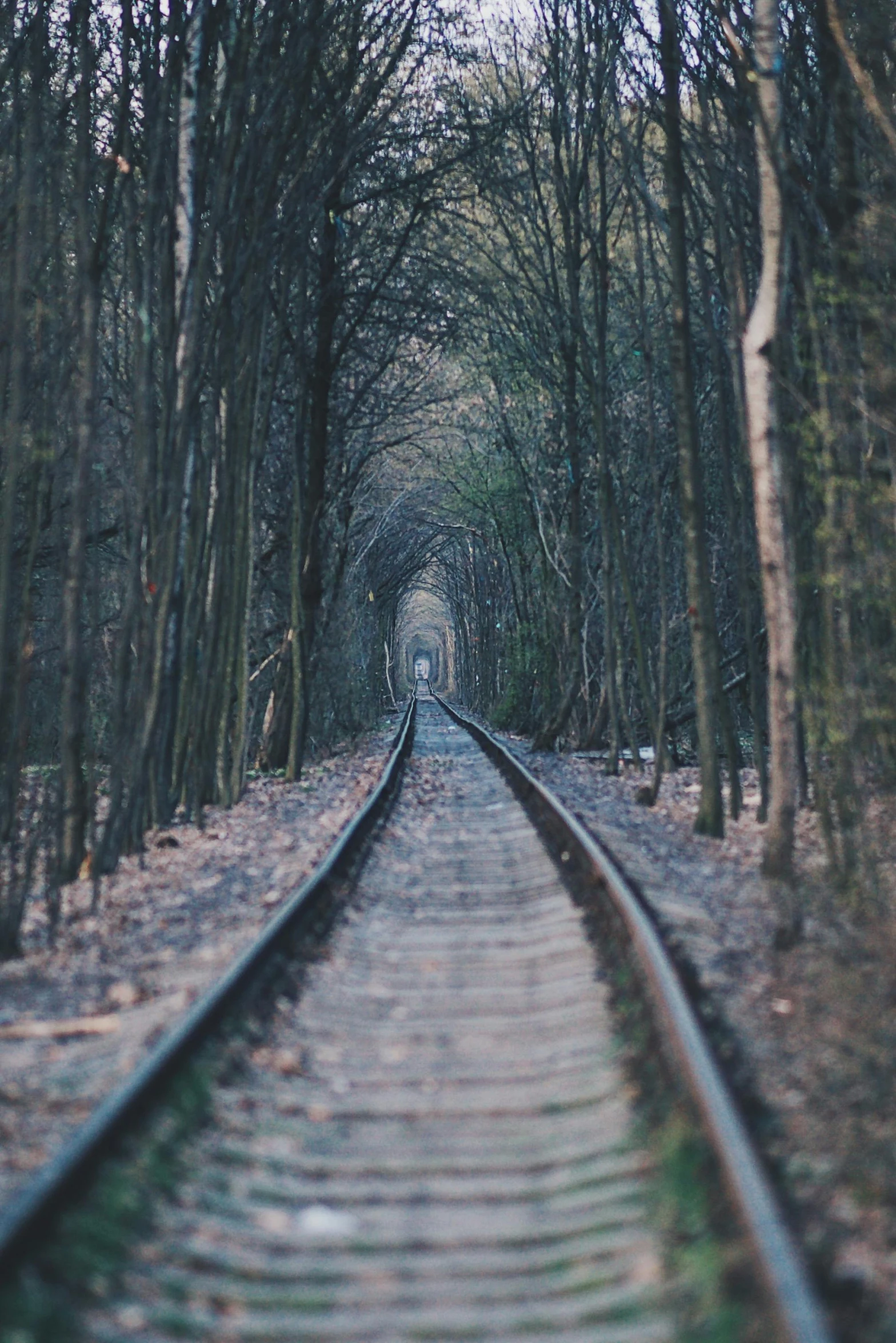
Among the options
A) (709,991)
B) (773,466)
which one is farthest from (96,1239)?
(773,466)

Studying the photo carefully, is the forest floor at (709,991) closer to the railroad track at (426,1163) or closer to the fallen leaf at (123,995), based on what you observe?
the fallen leaf at (123,995)

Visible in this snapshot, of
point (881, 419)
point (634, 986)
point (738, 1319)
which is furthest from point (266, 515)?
point (738, 1319)

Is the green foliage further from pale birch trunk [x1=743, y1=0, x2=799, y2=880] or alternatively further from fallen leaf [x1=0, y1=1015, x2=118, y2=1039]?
pale birch trunk [x1=743, y1=0, x2=799, y2=880]

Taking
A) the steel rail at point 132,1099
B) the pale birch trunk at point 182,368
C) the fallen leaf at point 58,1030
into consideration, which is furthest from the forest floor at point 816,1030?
the pale birch trunk at point 182,368

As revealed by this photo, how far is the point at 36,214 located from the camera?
43.8ft

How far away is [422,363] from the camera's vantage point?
24516 millimetres

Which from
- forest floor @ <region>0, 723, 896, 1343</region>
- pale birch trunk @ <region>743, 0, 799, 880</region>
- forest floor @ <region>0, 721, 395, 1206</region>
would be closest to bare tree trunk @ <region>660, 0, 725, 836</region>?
forest floor @ <region>0, 723, 896, 1343</region>

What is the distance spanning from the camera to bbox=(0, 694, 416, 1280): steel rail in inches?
118

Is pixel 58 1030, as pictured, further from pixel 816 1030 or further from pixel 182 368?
pixel 182 368

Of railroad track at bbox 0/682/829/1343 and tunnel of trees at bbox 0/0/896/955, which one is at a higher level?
tunnel of trees at bbox 0/0/896/955

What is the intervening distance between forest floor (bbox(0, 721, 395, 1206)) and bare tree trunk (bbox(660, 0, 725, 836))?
316 cm

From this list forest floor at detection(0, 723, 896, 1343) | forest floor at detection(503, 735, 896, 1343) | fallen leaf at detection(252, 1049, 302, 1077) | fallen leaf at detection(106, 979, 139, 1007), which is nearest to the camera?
forest floor at detection(503, 735, 896, 1343)

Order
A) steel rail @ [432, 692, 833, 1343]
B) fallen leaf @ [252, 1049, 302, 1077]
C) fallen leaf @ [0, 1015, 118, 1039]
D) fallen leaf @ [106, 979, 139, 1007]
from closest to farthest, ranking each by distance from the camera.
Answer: steel rail @ [432, 692, 833, 1343], fallen leaf @ [252, 1049, 302, 1077], fallen leaf @ [0, 1015, 118, 1039], fallen leaf @ [106, 979, 139, 1007]

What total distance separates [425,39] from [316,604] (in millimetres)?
7288
